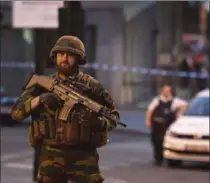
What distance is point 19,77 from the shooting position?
28891 millimetres

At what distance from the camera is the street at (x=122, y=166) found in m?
12.8

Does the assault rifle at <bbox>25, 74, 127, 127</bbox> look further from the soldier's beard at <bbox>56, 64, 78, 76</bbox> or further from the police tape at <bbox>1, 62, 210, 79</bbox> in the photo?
the police tape at <bbox>1, 62, 210, 79</bbox>

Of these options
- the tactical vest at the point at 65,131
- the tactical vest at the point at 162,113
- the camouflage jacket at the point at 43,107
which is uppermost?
the camouflage jacket at the point at 43,107

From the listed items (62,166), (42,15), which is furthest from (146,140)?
(62,166)

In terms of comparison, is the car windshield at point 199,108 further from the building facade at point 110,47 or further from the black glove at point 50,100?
the building facade at point 110,47

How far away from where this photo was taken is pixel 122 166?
1470cm

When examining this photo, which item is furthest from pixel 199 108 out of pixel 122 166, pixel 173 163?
pixel 122 166

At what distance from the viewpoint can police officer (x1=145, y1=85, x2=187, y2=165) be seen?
15281mm

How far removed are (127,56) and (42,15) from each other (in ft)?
69.6

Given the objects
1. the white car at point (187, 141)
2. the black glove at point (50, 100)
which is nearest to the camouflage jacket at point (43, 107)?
the black glove at point (50, 100)

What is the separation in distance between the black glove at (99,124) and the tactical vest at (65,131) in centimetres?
3

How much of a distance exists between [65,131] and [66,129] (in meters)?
0.02

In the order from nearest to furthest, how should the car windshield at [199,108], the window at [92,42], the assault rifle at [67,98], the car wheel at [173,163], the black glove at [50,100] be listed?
the black glove at [50,100], the assault rifle at [67,98], the car wheel at [173,163], the car windshield at [199,108], the window at [92,42]

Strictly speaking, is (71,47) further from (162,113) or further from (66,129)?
(162,113)
